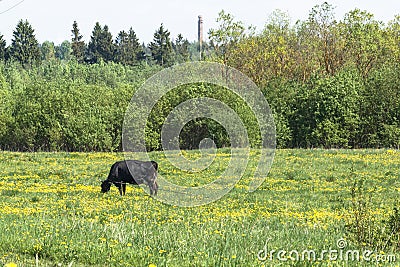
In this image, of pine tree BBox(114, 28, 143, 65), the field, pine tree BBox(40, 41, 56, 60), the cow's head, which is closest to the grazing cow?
the cow's head

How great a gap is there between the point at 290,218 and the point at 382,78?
45494 mm

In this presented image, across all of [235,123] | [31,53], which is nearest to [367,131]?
[235,123]

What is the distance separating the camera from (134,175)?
22.3 meters

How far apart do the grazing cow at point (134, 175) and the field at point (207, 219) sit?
1.55 ft

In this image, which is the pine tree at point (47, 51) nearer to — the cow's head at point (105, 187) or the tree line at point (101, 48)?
the tree line at point (101, 48)

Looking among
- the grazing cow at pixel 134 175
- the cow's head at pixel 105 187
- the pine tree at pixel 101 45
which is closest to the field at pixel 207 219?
the grazing cow at pixel 134 175

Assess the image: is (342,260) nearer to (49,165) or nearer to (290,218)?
(290,218)

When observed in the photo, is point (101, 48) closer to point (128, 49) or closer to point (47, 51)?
point (128, 49)

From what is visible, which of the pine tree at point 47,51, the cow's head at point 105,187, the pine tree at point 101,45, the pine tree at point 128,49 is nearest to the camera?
the cow's head at point 105,187

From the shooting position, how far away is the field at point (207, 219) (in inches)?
335

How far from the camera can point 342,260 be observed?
8516 millimetres

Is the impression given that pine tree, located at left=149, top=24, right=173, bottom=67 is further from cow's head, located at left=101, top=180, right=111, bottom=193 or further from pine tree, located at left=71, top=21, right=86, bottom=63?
cow's head, located at left=101, top=180, right=111, bottom=193

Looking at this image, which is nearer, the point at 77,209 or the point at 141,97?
the point at 77,209

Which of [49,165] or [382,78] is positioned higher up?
[382,78]
